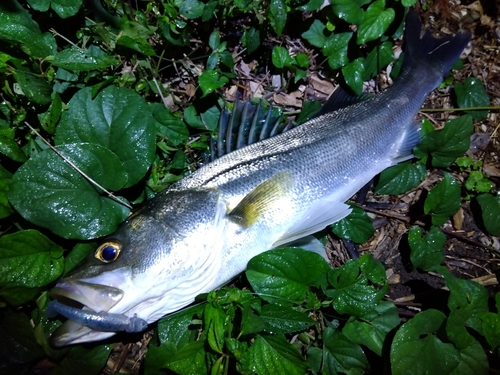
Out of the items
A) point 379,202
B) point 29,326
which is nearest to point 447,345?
point 379,202

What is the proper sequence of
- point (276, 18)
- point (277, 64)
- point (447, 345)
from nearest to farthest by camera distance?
point (447, 345) → point (276, 18) → point (277, 64)

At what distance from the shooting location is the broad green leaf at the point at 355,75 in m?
2.77

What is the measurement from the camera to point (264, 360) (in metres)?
2.15

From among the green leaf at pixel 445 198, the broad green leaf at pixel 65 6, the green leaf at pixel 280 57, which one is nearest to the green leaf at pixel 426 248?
the green leaf at pixel 445 198

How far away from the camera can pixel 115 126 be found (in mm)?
2389

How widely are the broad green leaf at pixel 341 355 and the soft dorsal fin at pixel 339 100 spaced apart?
1432 millimetres

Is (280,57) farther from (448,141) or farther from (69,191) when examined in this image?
(69,191)

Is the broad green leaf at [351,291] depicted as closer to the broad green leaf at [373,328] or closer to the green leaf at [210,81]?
the broad green leaf at [373,328]

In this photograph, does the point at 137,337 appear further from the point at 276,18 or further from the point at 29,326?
the point at 276,18

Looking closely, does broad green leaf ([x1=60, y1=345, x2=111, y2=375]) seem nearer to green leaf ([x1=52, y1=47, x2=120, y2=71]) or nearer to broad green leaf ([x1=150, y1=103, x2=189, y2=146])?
broad green leaf ([x1=150, y1=103, x2=189, y2=146])

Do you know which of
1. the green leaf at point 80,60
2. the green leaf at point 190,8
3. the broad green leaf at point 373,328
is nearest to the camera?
the green leaf at point 80,60

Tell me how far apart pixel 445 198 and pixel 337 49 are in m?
1.26

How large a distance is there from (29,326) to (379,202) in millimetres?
2424

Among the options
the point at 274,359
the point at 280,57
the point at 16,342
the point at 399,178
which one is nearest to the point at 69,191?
the point at 16,342
